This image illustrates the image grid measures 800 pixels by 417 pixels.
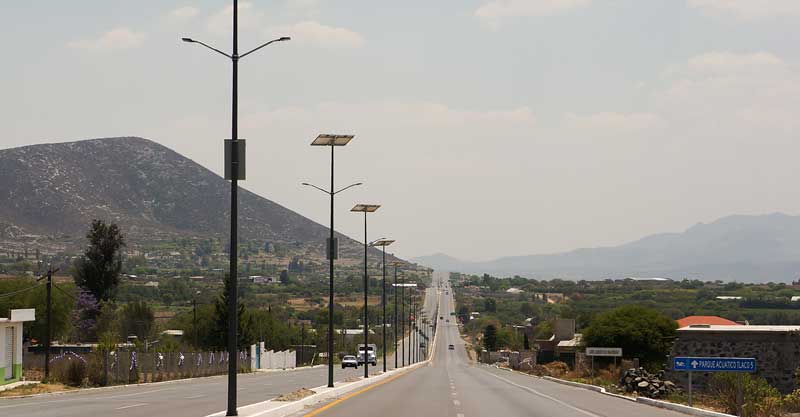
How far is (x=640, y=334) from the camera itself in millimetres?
93500

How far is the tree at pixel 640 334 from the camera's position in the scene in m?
93.0

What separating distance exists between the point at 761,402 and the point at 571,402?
727 centimetres

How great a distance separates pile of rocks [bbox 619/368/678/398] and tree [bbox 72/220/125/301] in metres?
84.4

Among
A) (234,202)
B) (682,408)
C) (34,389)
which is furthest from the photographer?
(34,389)

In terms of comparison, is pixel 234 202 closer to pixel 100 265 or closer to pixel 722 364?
pixel 722 364

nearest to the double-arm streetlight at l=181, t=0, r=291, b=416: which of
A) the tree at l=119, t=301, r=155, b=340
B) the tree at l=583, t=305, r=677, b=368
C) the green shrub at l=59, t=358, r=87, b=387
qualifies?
the green shrub at l=59, t=358, r=87, b=387

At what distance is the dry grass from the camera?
45750 mm

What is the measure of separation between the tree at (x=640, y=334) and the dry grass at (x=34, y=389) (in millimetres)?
56373

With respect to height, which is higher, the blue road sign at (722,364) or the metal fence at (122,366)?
the blue road sign at (722,364)

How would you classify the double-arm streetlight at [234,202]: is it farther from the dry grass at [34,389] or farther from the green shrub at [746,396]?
the dry grass at [34,389]

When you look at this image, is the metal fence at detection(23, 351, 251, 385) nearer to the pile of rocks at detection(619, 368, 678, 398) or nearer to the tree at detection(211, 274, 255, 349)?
the pile of rocks at detection(619, 368, 678, 398)

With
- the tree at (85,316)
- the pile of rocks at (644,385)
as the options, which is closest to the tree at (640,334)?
the pile of rocks at (644,385)

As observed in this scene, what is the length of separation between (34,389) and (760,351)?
38203 mm

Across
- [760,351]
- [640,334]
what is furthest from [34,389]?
[640,334]
